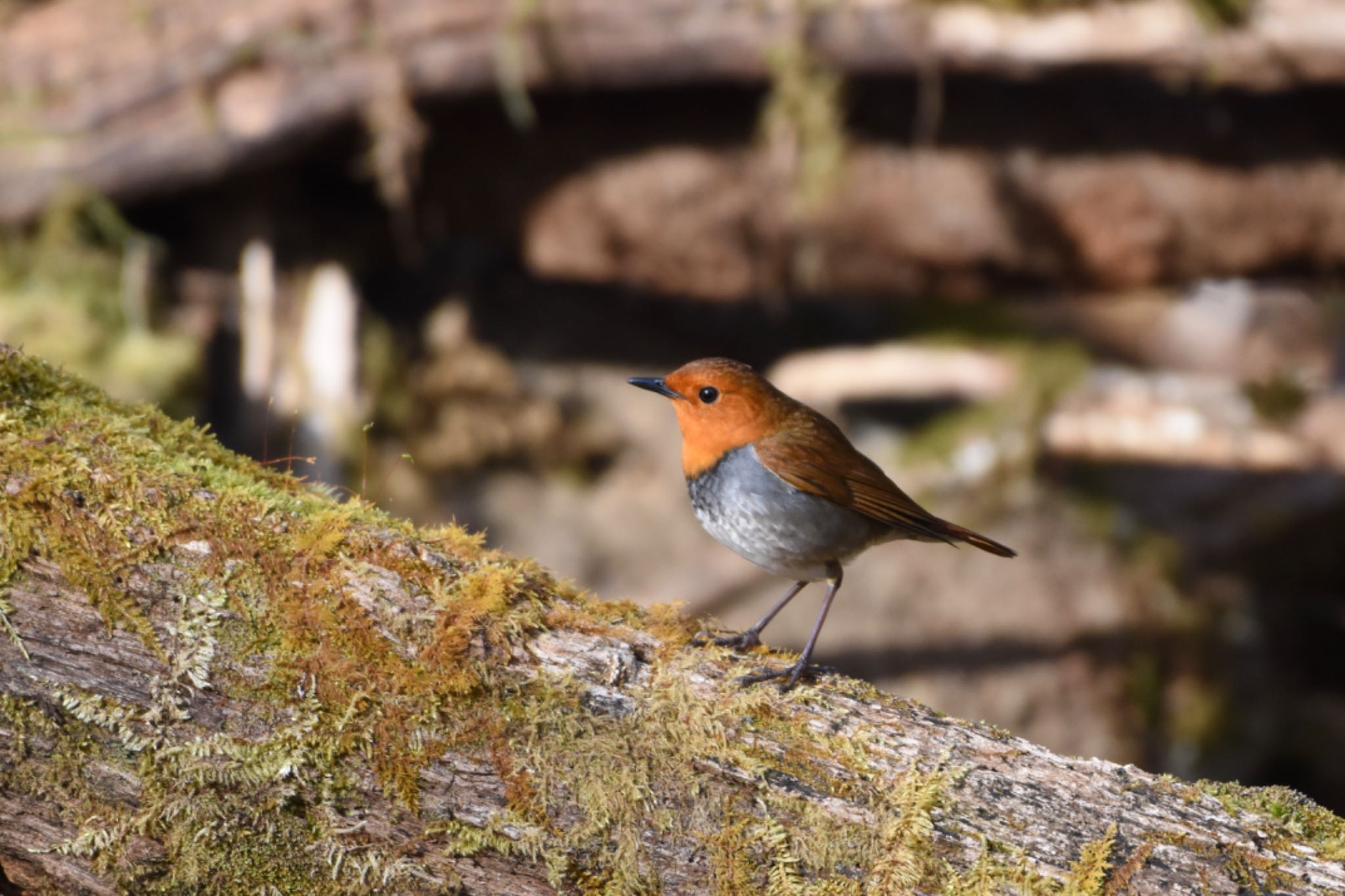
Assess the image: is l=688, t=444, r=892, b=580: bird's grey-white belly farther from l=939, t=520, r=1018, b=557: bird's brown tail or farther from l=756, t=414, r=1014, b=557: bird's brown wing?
l=939, t=520, r=1018, b=557: bird's brown tail

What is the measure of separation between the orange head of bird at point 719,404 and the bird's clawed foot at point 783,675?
92 centimetres

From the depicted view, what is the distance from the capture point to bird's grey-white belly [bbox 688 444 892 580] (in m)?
3.28

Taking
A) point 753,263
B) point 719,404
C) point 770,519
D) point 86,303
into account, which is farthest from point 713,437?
point 86,303

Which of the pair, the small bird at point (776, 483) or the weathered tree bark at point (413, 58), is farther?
the weathered tree bark at point (413, 58)

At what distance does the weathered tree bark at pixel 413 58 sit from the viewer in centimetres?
607

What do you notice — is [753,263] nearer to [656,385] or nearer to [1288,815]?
[656,385]

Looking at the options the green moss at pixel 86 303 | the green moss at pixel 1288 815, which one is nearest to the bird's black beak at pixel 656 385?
the green moss at pixel 1288 815

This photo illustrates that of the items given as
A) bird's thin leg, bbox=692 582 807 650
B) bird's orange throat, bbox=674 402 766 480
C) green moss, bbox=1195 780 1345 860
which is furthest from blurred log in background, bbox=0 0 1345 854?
green moss, bbox=1195 780 1345 860

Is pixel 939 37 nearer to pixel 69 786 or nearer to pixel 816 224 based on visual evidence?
pixel 816 224

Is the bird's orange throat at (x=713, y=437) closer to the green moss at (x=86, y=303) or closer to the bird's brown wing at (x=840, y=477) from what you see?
the bird's brown wing at (x=840, y=477)

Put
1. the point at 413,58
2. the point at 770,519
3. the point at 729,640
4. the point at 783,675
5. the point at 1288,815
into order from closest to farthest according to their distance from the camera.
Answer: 1. the point at 1288,815
2. the point at 783,675
3. the point at 729,640
4. the point at 770,519
5. the point at 413,58

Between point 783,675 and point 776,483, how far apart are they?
87 centimetres

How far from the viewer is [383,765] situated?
214cm

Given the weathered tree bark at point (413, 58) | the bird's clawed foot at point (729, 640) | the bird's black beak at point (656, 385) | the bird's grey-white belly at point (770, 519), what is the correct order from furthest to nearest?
the weathered tree bark at point (413, 58), the bird's black beak at point (656, 385), the bird's grey-white belly at point (770, 519), the bird's clawed foot at point (729, 640)
